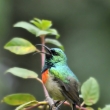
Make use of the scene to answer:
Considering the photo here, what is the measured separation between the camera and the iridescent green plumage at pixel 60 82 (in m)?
2.12

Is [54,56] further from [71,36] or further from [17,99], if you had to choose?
[71,36]

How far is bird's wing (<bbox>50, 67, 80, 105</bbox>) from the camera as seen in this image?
2.11 metres

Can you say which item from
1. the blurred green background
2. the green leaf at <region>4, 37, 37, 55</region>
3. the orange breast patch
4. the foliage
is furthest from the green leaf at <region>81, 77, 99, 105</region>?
the blurred green background

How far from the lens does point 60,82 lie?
7.16 feet

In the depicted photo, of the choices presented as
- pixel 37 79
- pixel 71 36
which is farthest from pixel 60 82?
pixel 71 36

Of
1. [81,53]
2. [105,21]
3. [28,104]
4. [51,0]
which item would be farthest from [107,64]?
[28,104]

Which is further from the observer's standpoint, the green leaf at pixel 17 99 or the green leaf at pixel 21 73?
the green leaf at pixel 21 73

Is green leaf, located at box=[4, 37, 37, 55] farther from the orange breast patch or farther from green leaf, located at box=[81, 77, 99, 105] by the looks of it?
green leaf, located at box=[81, 77, 99, 105]

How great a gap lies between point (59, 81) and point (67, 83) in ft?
0.17

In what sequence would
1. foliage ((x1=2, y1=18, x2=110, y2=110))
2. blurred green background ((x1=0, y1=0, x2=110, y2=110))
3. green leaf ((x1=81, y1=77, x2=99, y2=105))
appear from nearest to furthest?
foliage ((x1=2, y1=18, x2=110, y2=110)) < green leaf ((x1=81, y1=77, x2=99, y2=105)) < blurred green background ((x1=0, y1=0, x2=110, y2=110))

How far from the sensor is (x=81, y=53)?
4.84 metres

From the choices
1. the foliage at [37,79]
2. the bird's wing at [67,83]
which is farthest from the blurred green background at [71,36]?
the bird's wing at [67,83]

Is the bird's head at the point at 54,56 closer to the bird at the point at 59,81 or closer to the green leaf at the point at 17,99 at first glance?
the bird at the point at 59,81

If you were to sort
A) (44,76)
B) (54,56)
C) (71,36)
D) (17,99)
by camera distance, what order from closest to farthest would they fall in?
(17,99)
(44,76)
(54,56)
(71,36)
